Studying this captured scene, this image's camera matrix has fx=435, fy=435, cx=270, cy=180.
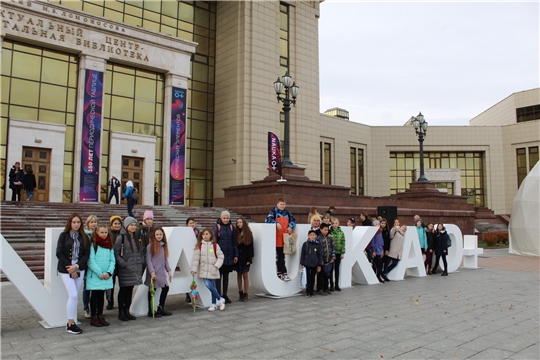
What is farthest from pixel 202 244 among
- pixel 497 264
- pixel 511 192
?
pixel 511 192

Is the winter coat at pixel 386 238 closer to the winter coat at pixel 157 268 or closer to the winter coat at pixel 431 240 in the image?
the winter coat at pixel 431 240

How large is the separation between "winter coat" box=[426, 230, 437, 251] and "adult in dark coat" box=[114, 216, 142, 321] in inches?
380

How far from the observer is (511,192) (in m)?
46.2

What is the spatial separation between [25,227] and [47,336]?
366 inches

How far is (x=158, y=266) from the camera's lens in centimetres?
795

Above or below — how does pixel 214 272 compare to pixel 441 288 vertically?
above

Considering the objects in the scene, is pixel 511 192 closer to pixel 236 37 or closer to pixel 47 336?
pixel 236 37

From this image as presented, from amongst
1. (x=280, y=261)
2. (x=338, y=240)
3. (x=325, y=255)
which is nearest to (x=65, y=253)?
(x=280, y=261)

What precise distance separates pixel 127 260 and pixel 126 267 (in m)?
0.12

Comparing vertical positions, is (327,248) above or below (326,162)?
below

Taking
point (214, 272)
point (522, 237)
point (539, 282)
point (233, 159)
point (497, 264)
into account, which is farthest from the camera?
point (233, 159)

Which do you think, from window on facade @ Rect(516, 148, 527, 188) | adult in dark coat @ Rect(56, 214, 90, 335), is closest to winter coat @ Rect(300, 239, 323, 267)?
adult in dark coat @ Rect(56, 214, 90, 335)

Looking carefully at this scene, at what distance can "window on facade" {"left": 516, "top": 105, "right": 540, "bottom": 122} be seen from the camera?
4754 cm

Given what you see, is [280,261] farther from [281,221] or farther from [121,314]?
[121,314]
